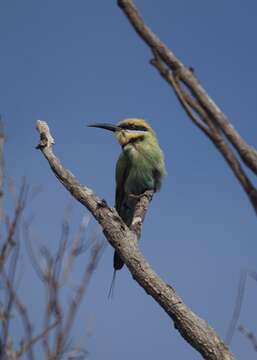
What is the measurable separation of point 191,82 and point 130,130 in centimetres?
499

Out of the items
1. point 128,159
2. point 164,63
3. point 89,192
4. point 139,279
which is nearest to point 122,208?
point 128,159

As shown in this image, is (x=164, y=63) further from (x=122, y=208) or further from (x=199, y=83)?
(x=122, y=208)

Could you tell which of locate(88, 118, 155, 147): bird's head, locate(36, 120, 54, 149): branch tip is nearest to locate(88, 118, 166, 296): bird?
locate(88, 118, 155, 147): bird's head

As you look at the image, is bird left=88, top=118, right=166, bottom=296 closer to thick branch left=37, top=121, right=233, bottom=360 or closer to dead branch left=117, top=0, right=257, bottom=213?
thick branch left=37, top=121, right=233, bottom=360

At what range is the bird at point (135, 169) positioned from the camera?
5504mm

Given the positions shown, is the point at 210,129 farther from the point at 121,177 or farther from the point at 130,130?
the point at 130,130

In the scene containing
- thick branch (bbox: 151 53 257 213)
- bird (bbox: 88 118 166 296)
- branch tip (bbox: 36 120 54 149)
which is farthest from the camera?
bird (bbox: 88 118 166 296)

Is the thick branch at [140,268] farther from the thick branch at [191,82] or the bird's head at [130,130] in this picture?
the bird's head at [130,130]

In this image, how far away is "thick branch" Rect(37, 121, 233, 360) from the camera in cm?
235

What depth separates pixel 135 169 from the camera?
551 centimetres

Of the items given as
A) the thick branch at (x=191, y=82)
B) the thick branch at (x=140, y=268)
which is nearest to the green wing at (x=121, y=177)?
the thick branch at (x=140, y=268)

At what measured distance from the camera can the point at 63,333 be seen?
2705 millimetres

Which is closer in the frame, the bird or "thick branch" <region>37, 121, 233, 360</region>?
"thick branch" <region>37, 121, 233, 360</region>

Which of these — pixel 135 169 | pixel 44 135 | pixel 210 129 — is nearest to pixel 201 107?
pixel 210 129
